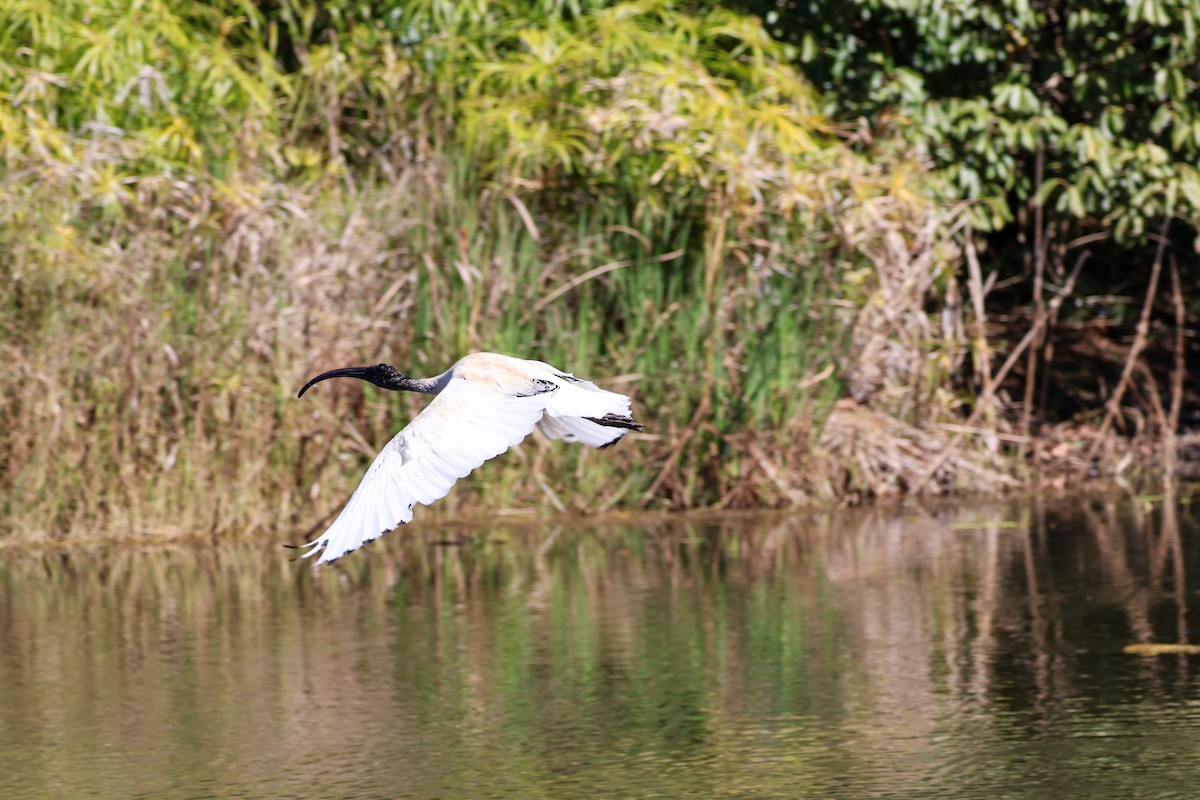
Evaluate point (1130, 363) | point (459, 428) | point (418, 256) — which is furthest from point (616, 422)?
point (1130, 363)

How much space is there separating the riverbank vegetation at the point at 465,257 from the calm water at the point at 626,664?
513 millimetres

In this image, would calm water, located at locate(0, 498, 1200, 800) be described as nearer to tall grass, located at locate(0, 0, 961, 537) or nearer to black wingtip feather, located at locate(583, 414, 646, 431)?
tall grass, located at locate(0, 0, 961, 537)

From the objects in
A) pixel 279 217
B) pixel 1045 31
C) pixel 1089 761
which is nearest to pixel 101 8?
pixel 279 217

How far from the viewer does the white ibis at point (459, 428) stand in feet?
16.8

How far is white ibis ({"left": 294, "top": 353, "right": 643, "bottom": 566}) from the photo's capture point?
16.8 feet

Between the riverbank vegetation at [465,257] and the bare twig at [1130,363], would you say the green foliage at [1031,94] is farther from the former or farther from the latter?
the bare twig at [1130,363]

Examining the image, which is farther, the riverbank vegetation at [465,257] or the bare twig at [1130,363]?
the bare twig at [1130,363]

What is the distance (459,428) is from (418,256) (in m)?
4.90

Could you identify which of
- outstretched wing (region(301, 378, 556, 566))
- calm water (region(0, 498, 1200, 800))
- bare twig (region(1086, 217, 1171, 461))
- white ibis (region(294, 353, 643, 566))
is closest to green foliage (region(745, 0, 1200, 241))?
bare twig (region(1086, 217, 1171, 461))

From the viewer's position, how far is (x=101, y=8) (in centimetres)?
1050

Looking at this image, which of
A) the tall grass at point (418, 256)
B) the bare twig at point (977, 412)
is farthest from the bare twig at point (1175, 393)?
the tall grass at point (418, 256)

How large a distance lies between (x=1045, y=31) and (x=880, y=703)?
678cm

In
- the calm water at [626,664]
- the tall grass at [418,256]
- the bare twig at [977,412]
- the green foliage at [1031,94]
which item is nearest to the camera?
the calm water at [626,664]

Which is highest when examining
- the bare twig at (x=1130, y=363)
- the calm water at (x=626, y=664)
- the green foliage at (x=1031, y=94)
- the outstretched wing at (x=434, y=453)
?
the green foliage at (x=1031, y=94)
